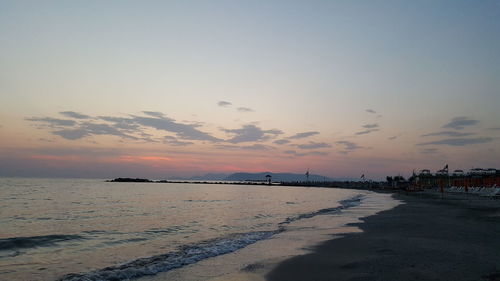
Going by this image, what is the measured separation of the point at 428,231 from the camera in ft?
59.4

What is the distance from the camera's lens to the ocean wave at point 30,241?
52.4 ft

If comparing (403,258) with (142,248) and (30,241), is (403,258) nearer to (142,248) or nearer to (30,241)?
(142,248)

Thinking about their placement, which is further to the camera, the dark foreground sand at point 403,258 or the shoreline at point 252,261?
the shoreline at point 252,261

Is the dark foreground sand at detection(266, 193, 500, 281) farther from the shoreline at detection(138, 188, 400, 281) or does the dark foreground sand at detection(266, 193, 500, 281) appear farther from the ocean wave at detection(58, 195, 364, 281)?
the ocean wave at detection(58, 195, 364, 281)

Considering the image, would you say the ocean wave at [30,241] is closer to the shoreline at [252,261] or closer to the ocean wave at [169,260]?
the ocean wave at [169,260]

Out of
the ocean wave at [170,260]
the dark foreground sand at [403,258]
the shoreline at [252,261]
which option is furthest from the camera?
the ocean wave at [170,260]

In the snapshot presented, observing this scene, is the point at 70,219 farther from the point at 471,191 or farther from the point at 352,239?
the point at 471,191

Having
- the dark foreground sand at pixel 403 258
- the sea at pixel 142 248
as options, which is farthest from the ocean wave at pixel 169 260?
the dark foreground sand at pixel 403 258

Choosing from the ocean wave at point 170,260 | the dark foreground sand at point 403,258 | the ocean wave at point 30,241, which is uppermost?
the dark foreground sand at point 403,258

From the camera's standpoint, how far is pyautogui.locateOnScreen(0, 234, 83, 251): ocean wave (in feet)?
52.4

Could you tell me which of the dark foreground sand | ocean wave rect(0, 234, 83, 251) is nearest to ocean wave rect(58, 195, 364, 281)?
the dark foreground sand

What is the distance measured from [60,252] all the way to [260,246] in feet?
28.8

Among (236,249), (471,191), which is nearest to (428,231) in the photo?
(236,249)

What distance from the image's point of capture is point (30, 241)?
56.1 feet
